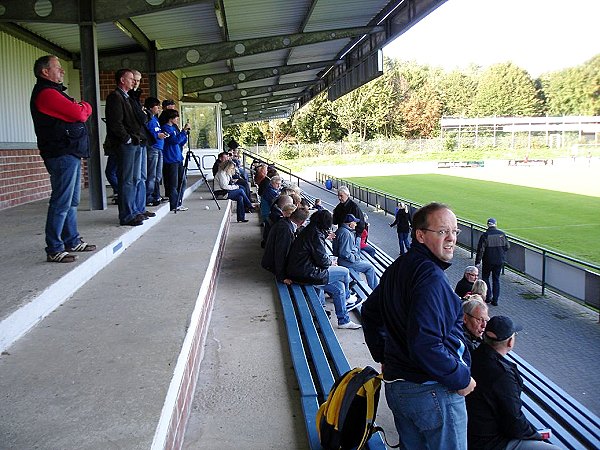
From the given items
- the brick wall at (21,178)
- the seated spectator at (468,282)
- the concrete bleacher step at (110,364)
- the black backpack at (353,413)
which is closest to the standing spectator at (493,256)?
the seated spectator at (468,282)

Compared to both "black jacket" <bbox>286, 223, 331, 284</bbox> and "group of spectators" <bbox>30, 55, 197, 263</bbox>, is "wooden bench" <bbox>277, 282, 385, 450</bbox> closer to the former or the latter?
"black jacket" <bbox>286, 223, 331, 284</bbox>

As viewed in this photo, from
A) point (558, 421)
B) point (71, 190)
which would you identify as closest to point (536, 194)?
point (558, 421)

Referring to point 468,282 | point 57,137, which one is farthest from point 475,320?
point 468,282

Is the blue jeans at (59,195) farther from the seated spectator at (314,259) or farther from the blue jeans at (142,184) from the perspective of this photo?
the seated spectator at (314,259)

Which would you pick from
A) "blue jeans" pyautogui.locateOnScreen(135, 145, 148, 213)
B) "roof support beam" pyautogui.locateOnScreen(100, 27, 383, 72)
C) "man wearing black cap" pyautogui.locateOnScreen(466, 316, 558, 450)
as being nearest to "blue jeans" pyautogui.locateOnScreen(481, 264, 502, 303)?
"roof support beam" pyautogui.locateOnScreen(100, 27, 383, 72)

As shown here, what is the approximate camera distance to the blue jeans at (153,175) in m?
8.24

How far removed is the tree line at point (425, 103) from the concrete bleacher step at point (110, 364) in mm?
58420

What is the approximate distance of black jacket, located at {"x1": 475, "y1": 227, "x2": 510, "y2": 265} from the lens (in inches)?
464

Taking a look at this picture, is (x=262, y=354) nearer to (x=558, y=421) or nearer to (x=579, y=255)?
(x=558, y=421)

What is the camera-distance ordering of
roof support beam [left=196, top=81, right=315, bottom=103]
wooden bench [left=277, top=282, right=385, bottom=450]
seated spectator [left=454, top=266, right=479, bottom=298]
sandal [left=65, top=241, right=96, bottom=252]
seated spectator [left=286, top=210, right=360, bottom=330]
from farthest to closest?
roof support beam [left=196, top=81, right=315, bottom=103] < seated spectator [left=454, top=266, right=479, bottom=298] < seated spectator [left=286, top=210, right=360, bottom=330] < sandal [left=65, top=241, right=96, bottom=252] < wooden bench [left=277, top=282, right=385, bottom=450]

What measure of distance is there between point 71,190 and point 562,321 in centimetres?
894

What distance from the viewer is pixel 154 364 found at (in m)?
3.14

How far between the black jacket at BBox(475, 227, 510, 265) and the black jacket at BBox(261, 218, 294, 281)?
6.10m

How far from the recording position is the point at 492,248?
1193 cm
